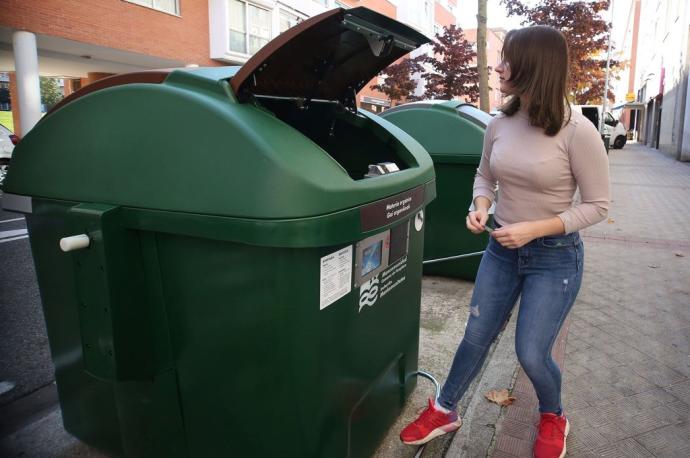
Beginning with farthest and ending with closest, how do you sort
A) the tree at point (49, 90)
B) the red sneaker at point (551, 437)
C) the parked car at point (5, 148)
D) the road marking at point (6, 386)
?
the tree at point (49, 90)
the parked car at point (5, 148)
the road marking at point (6, 386)
the red sneaker at point (551, 437)

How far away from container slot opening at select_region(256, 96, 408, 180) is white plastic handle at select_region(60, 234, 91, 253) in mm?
937

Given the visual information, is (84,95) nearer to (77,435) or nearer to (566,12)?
(77,435)

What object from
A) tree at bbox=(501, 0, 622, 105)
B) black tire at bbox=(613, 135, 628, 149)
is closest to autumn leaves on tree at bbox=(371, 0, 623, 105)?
tree at bbox=(501, 0, 622, 105)

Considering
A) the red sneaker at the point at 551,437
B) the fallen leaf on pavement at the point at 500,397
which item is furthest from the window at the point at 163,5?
the red sneaker at the point at 551,437

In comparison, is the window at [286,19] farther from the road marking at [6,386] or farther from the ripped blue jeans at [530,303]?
the ripped blue jeans at [530,303]

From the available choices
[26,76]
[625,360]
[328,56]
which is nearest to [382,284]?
[328,56]

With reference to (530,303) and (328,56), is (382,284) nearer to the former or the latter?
(530,303)

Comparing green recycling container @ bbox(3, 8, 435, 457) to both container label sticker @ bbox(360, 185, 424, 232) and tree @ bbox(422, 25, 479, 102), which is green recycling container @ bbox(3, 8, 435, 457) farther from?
tree @ bbox(422, 25, 479, 102)

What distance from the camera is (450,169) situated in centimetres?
431

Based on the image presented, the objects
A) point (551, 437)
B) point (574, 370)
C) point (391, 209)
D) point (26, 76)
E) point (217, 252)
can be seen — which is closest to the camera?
point (217, 252)

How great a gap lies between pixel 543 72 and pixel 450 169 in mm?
2419

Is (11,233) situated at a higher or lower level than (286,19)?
lower

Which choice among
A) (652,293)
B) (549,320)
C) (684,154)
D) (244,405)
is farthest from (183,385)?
(684,154)

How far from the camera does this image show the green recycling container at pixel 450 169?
4215mm
